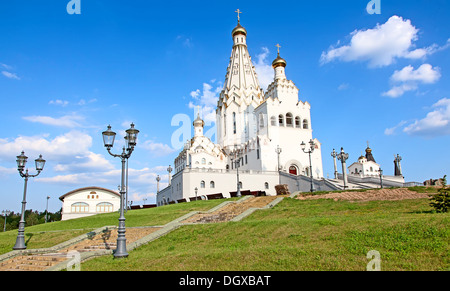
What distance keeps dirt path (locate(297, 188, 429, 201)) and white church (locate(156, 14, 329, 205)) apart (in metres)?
12.0

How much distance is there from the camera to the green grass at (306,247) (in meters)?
8.43

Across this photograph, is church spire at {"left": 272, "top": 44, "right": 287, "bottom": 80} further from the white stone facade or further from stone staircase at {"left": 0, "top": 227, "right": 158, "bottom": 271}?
stone staircase at {"left": 0, "top": 227, "right": 158, "bottom": 271}

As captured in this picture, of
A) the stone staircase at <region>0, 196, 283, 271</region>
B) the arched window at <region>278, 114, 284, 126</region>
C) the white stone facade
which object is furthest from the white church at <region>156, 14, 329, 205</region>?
the stone staircase at <region>0, 196, 283, 271</region>

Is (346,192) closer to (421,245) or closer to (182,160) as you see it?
(421,245)

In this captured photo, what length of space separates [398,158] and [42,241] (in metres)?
49.1

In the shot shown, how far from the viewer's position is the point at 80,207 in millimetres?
57781

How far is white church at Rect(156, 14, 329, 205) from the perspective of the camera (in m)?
42.5

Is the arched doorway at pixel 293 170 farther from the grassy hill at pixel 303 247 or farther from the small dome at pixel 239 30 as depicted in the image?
the grassy hill at pixel 303 247

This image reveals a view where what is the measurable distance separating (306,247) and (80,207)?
182ft

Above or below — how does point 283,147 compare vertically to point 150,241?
above

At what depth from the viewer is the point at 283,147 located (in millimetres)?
48625

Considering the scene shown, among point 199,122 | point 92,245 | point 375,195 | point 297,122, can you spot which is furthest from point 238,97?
point 92,245
